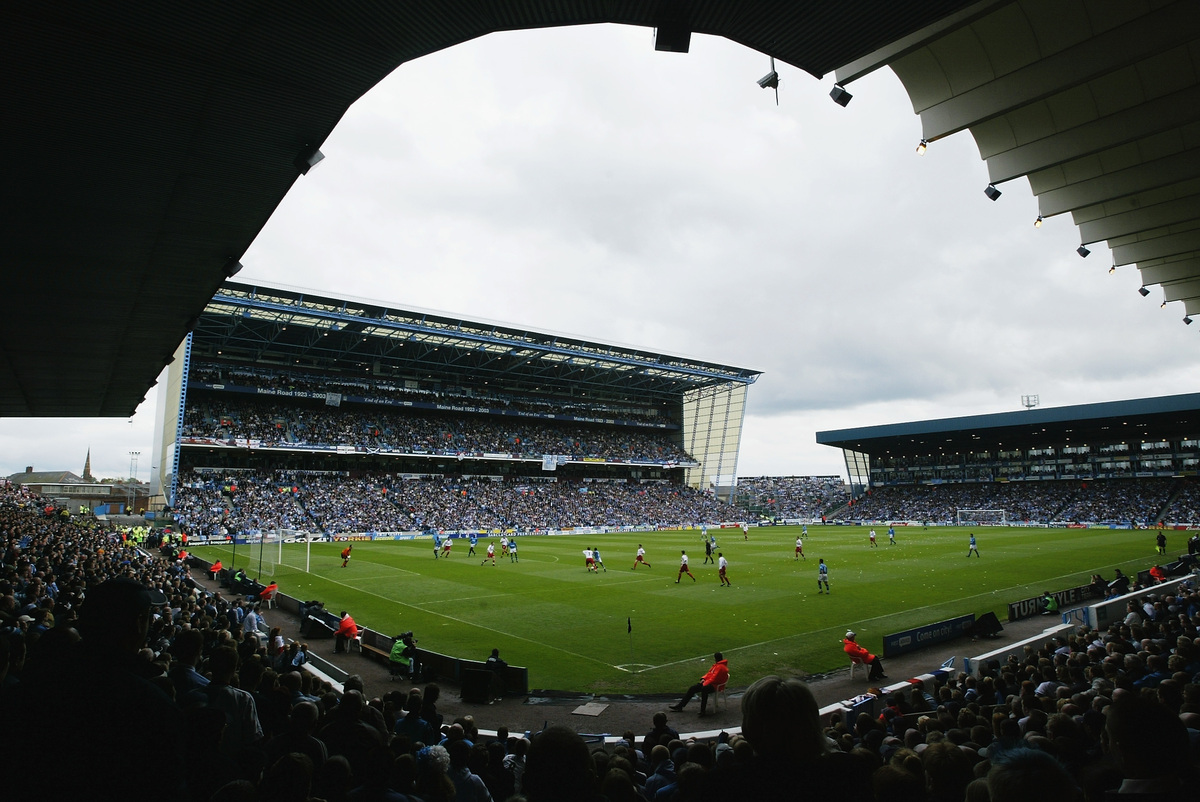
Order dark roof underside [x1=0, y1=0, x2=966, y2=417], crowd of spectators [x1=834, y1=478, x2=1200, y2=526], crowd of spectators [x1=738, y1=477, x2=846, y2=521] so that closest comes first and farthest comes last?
dark roof underside [x1=0, y1=0, x2=966, y2=417] → crowd of spectators [x1=834, y1=478, x2=1200, y2=526] → crowd of spectators [x1=738, y1=477, x2=846, y2=521]

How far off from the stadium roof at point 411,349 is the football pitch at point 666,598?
2126 cm

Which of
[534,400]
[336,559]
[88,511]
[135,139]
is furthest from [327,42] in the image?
[534,400]

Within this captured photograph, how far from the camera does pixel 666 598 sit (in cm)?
2358

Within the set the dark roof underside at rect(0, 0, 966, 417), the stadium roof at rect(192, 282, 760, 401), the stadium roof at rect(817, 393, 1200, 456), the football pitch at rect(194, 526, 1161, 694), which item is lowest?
the football pitch at rect(194, 526, 1161, 694)

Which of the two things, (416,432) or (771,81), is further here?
(416,432)

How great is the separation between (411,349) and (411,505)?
1674 cm

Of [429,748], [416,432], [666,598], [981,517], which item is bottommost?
[666,598]

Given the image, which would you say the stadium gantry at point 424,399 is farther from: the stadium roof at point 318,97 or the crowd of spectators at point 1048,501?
the stadium roof at point 318,97

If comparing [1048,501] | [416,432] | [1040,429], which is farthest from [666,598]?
[1040,429]

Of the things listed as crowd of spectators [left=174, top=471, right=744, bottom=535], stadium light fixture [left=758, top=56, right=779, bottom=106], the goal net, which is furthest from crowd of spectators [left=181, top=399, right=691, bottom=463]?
stadium light fixture [left=758, top=56, right=779, bottom=106]

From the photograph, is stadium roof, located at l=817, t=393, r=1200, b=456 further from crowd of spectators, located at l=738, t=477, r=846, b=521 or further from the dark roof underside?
the dark roof underside

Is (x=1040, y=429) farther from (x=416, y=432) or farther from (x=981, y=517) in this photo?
(x=416, y=432)

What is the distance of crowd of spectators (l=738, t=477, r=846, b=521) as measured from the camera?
300 ft

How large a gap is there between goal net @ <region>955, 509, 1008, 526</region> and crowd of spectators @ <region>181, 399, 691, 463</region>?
33.7m
